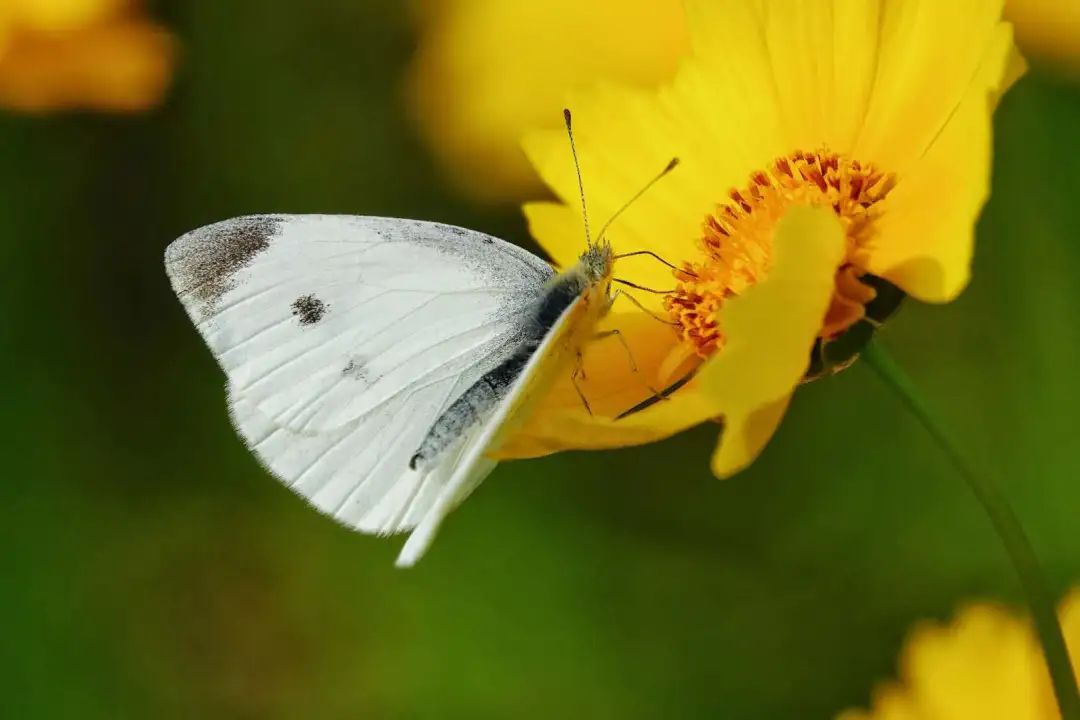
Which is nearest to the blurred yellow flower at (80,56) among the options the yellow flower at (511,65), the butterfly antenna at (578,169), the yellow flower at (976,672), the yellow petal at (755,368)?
the yellow flower at (511,65)

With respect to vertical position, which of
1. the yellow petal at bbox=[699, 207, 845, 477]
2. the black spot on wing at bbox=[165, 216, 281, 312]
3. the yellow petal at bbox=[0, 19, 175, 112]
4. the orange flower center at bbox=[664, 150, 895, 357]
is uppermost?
the yellow petal at bbox=[0, 19, 175, 112]

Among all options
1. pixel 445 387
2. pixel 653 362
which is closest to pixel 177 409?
pixel 445 387

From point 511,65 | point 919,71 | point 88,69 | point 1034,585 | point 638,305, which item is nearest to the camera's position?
point 1034,585

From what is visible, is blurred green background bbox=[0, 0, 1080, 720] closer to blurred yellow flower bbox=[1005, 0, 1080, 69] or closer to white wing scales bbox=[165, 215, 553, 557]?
blurred yellow flower bbox=[1005, 0, 1080, 69]

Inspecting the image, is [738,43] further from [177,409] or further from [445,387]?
[177,409]

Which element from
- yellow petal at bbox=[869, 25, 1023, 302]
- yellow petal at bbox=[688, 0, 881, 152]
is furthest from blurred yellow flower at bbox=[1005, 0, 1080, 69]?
yellow petal at bbox=[869, 25, 1023, 302]

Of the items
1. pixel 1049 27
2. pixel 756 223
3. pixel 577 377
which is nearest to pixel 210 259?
pixel 577 377

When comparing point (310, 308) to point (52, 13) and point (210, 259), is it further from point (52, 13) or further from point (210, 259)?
point (52, 13)
